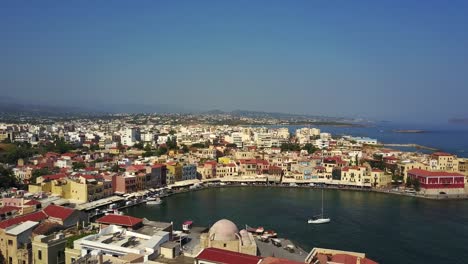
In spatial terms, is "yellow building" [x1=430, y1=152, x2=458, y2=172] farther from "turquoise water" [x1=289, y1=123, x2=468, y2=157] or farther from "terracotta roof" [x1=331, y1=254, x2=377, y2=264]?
"terracotta roof" [x1=331, y1=254, x2=377, y2=264]

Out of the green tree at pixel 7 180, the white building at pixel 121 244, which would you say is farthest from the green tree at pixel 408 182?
the green tree at pixel 7 180

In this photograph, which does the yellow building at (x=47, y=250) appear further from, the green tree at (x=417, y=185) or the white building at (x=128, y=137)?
the white building at (x=128, y=137)

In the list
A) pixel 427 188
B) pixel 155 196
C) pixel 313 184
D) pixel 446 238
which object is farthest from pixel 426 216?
pixel 155 196

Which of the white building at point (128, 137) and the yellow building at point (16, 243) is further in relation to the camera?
the white building at point (128, 137)

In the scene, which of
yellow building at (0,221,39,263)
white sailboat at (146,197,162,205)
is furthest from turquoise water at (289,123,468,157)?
yellow building at (0,221,39,263)

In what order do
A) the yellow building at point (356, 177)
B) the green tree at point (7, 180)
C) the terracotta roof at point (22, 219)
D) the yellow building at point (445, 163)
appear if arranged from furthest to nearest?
the yellow building at point (445, 163) < the yellow building at point (356, 177) < the green tree at point (7, 180) < the terracotta roof at point (22, 219)

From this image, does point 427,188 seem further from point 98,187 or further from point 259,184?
point 98,187
